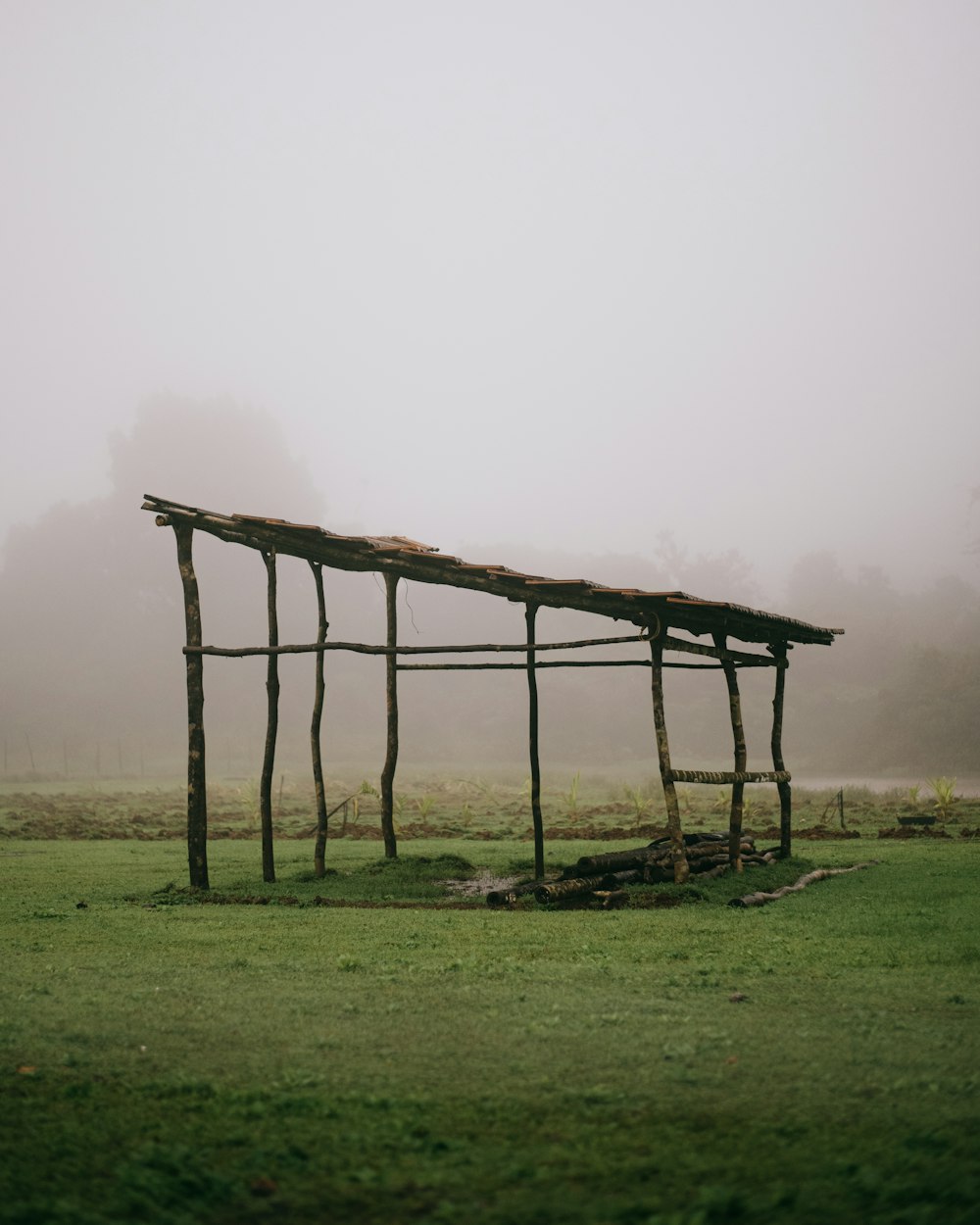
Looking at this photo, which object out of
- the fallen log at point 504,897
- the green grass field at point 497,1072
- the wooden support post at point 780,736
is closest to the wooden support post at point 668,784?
the fallen log at point 504,897

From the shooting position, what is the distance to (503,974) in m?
6.99

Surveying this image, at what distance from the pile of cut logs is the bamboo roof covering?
112 inches

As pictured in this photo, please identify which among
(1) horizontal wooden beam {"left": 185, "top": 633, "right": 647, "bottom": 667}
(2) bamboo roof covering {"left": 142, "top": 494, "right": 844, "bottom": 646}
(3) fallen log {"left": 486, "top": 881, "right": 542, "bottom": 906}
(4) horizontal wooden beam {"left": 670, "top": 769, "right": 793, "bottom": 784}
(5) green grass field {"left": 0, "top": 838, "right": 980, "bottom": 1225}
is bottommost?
(3) fallen log {"left": 486, "top": 881, "right": 542, "bottom": 906}

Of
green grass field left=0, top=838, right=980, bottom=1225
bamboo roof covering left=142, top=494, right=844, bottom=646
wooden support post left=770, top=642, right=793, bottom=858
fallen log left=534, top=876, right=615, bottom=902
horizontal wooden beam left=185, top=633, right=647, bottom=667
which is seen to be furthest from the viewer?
wooden support post left=770, top=642, right=793, bottom=858

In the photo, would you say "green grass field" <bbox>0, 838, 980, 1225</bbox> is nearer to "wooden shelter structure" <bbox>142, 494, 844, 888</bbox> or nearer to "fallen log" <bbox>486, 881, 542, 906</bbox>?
"fallen log" <bbox>486, 881, 542, 906</bbox>

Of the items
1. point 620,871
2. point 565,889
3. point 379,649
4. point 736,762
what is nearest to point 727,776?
point 736,762

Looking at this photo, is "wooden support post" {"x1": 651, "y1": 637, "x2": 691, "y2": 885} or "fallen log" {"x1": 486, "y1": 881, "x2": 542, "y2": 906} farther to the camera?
"wooden support post" {"x1": 651, "y1": 637, "x2": 691, "y2": 885}

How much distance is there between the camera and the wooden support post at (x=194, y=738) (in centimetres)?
1230

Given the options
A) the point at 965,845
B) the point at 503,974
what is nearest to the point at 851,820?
the point at 965,845

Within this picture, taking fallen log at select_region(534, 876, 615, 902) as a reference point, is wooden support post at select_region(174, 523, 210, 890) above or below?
above

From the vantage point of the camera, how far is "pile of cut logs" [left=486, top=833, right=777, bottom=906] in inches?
427

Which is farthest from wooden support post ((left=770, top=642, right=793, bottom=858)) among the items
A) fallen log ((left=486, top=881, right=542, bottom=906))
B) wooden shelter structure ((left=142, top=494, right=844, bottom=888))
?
fallen log ((left=486, top=881, right=542, bottom=906))

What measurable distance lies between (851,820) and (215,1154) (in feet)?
74.2

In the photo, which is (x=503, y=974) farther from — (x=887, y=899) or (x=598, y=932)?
(x=887, y=899)
